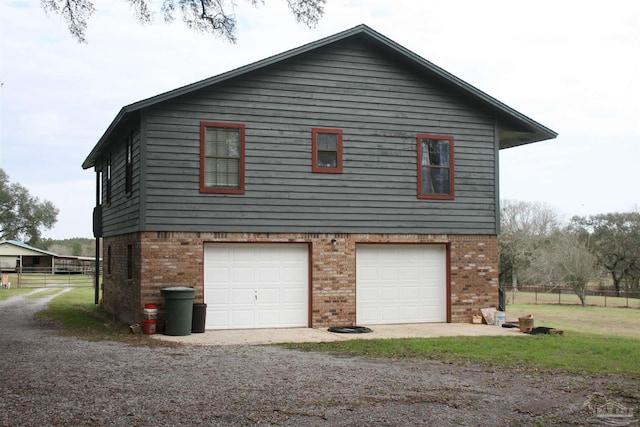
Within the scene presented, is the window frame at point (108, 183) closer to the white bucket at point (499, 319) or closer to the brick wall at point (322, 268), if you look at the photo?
the brick wall at point (322, 268)

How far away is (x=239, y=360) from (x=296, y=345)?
2.37m

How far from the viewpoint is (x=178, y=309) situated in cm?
1523

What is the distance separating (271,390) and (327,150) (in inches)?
362

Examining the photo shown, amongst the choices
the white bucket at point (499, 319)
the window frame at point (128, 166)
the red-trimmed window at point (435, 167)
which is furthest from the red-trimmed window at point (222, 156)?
the white bucket at point (499, 319)

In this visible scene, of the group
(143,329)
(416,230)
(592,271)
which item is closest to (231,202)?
(143,329)

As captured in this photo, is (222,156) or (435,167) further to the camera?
(435,167)

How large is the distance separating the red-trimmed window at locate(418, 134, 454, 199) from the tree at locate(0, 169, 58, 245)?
6774 cm

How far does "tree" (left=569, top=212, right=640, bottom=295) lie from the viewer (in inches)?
2251

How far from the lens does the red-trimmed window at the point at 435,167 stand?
18031 mm

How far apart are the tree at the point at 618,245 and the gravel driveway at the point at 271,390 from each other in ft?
168

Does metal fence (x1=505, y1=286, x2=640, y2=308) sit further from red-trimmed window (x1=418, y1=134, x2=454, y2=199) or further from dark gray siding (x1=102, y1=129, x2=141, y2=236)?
dark gray siding (x1=102, y1=129, x2=141, y2=236)

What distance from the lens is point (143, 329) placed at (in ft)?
51.1

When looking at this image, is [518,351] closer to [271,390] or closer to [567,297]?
[271,390]

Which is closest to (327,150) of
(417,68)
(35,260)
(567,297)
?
(417,68)
